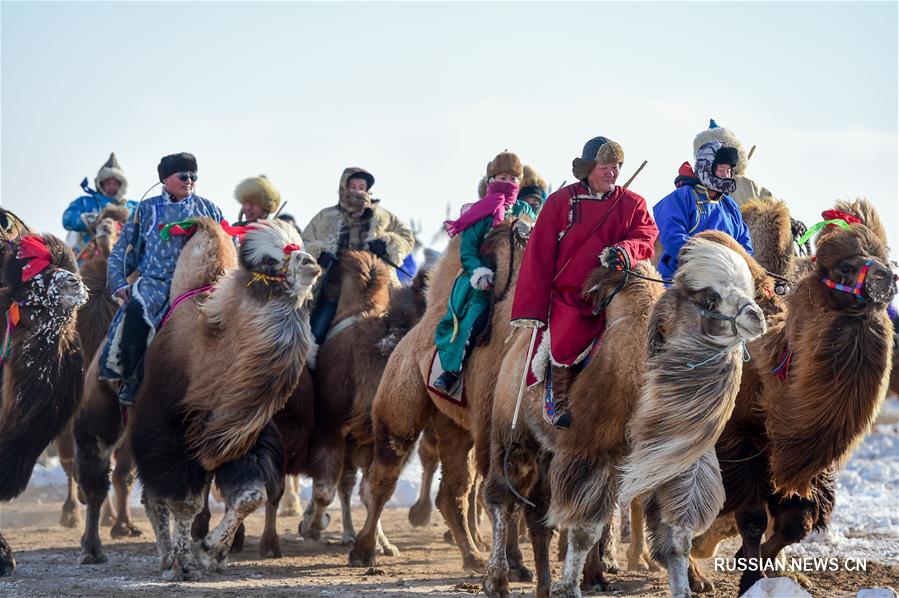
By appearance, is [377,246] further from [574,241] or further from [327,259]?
[574,241]

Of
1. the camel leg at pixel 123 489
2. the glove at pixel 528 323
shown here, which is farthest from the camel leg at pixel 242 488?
the camel leg at pixel 123 489

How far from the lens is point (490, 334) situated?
27.5 feet

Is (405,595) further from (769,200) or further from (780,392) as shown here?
(769,200)

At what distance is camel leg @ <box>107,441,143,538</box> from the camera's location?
37.3 ft

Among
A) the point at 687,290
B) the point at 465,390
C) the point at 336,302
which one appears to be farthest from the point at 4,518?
the point at 687,290

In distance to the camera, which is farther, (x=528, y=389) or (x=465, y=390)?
(x=465, y=390)

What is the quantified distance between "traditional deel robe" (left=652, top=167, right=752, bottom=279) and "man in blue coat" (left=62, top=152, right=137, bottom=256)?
666cm

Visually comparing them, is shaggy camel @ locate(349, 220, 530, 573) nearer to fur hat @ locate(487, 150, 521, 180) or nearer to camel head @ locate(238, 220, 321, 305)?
fur hat @ locate(487, 150, 521, 180)

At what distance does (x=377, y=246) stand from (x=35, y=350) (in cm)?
315

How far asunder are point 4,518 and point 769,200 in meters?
9.03

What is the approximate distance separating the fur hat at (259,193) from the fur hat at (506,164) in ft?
9.22

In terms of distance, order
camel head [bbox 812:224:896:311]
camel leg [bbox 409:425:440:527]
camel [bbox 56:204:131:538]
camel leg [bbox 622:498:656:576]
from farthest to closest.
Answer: camel leg [bbox 409:425:440:527], camel [bbox 56:204:131:538], camel leg [bbox 622:498:656:576], camel head [bbox 812:224:896:311]

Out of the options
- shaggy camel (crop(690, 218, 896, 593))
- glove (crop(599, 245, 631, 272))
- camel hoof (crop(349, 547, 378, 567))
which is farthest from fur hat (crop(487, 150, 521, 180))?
camel hoof (crop(349, 547, 378, 567))

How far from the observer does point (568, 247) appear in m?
7.06
